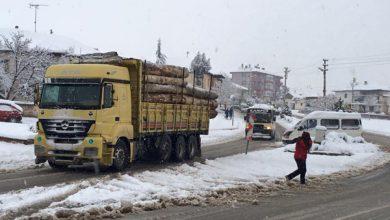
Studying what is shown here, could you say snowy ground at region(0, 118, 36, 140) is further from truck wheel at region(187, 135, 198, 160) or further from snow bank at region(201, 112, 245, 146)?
snow bank at region(201, 112, 245, 146)

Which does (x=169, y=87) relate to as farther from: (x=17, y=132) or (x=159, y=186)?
(x=17, y=132)

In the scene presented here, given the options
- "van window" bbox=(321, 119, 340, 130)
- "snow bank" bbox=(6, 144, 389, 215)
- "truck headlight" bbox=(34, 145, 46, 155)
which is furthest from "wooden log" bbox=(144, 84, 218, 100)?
"van window" bbox=(321, 119, 340, 130)

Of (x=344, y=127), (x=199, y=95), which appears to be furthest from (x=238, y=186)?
(x=344, y=127)

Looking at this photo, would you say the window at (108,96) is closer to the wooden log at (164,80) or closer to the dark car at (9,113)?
the wooden log at (164,80)

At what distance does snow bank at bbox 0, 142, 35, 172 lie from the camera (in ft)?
59.9

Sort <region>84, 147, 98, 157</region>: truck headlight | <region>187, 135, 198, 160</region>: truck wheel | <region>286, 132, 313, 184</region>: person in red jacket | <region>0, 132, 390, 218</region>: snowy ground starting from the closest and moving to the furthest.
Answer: <region>0, 132, 390, 218</region>: snowy ground → <region>84, 147, 98, 157</region>: truck headlight → <region>286, 132, 313, 184</region>: person in red jacket → <region>187, 135, 198, 160</region>: truck wheel

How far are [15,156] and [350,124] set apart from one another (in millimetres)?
24981

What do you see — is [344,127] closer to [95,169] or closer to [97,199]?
[95,169]

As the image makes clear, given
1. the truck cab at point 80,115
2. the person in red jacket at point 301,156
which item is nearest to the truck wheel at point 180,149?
the truck cab at point 80,115

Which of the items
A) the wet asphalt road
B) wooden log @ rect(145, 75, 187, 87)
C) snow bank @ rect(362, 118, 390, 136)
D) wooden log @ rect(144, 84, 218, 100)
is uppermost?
wooden log @ rect(145, 75, 187, 87)

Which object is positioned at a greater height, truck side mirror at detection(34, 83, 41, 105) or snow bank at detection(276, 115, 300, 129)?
truck side mirror at detection(34, 83, 41, 105)

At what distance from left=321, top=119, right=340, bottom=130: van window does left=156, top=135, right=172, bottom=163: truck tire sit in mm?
19155

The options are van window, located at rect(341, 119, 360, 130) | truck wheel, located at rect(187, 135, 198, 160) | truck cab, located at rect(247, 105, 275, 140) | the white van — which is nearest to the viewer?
truck wheel, located at rect(187, 135, 198, 160)

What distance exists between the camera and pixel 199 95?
2311 centimetres
